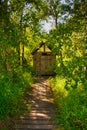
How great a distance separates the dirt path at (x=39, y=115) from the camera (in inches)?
479

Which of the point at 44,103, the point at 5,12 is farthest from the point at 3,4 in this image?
the point at 44,103

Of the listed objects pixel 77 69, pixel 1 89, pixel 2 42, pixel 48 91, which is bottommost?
pixel 48 91

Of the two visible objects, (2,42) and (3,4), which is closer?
(2,42)

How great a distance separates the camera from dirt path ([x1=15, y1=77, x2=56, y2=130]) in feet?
39.9

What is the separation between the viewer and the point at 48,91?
810 inches

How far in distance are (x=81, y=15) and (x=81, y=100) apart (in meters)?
10.0

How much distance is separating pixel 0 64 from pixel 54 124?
3882 millimetres

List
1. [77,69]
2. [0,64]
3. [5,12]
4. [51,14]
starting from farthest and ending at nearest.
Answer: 1. [51,14]
2. [5,12]
3. [0,64]
4. [77,69]

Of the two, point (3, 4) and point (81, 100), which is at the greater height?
point (3, 4)

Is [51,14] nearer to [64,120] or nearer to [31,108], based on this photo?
[31,108]

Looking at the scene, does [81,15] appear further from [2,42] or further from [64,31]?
[2,42]

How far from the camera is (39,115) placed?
13859mm

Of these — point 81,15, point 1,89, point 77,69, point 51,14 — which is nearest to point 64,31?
point 77,69

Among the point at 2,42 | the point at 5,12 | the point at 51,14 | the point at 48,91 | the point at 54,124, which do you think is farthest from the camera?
the point at 51,14
